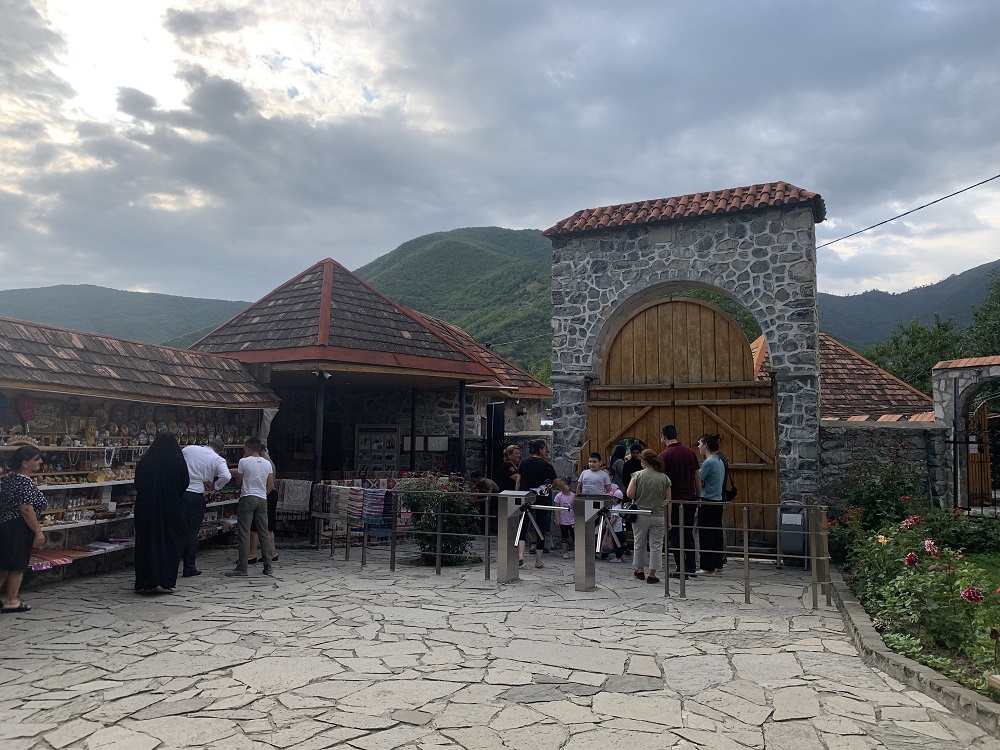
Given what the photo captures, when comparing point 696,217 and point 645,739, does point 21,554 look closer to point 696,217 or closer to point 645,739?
point 645,739

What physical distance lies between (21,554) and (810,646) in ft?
23.3

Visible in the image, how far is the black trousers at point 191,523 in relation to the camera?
8462 millimetres

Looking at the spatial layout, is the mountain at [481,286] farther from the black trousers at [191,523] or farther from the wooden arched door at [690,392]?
the black trousers at [191,523]

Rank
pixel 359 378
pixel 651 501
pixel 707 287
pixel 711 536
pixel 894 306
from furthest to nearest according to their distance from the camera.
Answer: pixel 894 306, pixel 359 378, pixel 707 287, pixel 711 536, pixel 651 501

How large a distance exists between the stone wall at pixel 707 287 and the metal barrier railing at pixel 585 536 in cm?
87

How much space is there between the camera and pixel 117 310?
94312mm

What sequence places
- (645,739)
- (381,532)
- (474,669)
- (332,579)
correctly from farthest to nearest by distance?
(381,532) → (332,579) → (474,669) → (645,739)

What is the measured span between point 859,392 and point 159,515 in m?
15.6

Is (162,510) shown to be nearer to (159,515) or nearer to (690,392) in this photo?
(159,515)

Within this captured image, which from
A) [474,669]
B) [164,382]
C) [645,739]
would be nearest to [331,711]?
[474,669]

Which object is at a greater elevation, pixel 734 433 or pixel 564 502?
pixel 734 433

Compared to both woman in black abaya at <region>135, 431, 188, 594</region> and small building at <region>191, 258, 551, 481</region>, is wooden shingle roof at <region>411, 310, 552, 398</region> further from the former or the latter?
woman in black abaya at <region>135, 431, 188, 594</region>

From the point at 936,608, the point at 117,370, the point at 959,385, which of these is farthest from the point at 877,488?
the point at 117,370

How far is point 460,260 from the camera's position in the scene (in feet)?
266
